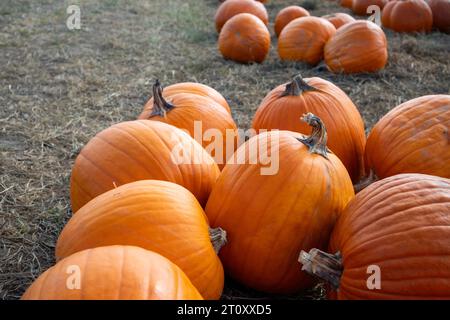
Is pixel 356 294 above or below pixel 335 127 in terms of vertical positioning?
below

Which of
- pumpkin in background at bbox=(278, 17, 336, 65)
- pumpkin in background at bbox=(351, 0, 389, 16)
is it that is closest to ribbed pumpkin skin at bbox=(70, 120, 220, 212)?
pumpkin in background at bbox=(278, 17, 336, 65)

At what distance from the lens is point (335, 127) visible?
2551 mm

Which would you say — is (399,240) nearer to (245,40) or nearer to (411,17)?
(245,40)

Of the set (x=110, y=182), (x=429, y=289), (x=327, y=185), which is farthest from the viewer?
(x=110, y=182)

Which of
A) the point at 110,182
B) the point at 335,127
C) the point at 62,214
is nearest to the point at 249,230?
the point at 110,182

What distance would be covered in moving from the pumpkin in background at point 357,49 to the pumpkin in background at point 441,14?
7.99ft

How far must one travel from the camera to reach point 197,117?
256 centimetres

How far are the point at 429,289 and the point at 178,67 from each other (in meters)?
4.47

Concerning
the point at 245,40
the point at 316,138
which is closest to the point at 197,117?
the point at 316,138

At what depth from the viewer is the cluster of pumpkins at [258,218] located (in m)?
1.38

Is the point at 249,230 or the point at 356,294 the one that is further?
the point at 249,230

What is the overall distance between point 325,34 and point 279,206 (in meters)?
4.00
